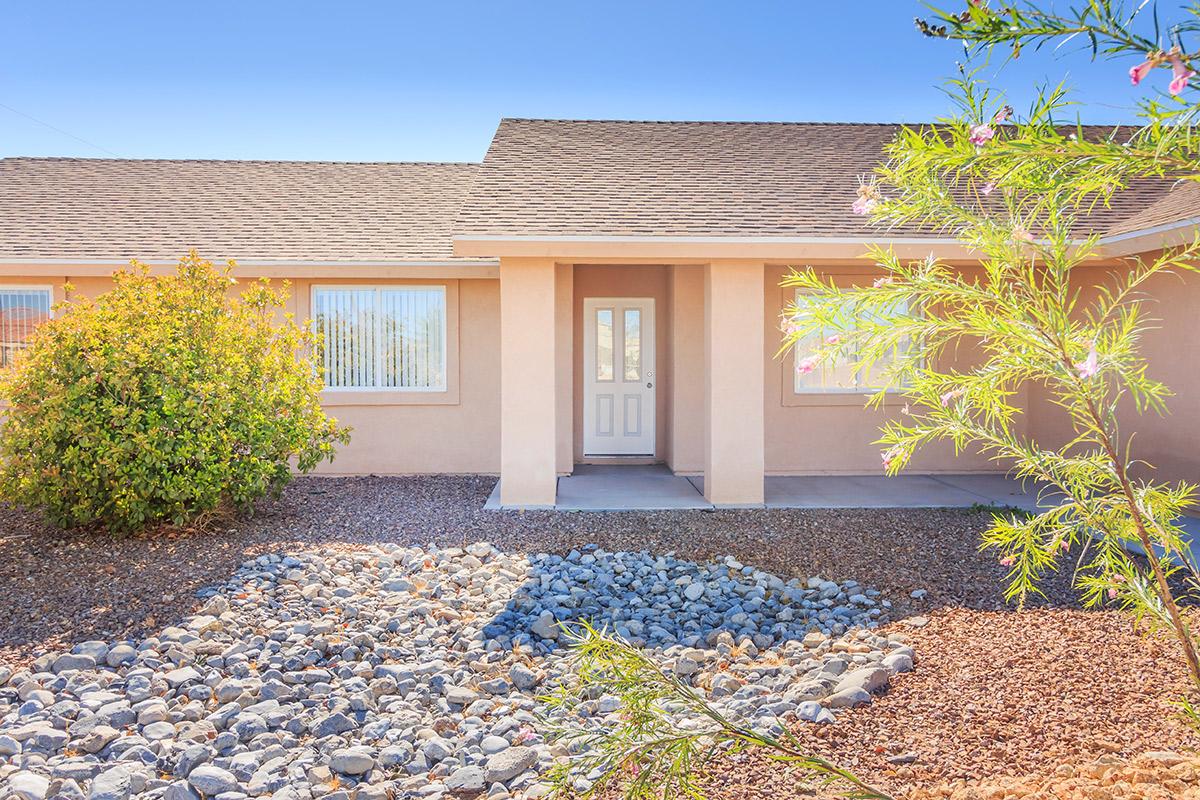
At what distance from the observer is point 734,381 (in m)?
9.70

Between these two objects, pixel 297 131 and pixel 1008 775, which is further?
pixel 297 131

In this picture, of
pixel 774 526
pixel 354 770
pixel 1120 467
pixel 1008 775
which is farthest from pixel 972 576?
pixel 354 770

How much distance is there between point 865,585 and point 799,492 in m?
4.05

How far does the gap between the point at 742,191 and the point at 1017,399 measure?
5237 mm

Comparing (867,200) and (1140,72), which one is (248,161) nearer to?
(867,200)

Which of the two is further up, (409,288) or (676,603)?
(409,288)

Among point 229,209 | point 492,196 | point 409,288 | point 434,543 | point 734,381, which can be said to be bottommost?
point 434,543

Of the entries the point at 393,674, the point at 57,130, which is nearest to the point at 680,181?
the point at 393,674

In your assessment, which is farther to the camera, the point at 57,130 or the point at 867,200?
the point at 57,130

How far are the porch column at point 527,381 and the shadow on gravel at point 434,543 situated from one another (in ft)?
1.61

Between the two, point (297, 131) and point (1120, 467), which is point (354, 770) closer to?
point (1120, 467)

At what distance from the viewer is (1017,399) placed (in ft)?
40.7

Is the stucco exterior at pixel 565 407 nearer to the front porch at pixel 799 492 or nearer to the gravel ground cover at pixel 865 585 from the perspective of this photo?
the front porch at pixel 799 492

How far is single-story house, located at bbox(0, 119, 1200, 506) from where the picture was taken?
372 inches
